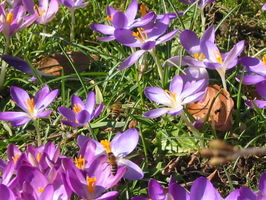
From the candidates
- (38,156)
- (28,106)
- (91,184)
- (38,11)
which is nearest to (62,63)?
(38,11)

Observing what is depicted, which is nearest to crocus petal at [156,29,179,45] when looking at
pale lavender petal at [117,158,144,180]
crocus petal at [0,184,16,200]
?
pale lavender petal at [117,158,144,180]

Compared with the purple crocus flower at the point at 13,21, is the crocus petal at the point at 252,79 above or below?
below

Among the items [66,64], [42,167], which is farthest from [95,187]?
[66,64]

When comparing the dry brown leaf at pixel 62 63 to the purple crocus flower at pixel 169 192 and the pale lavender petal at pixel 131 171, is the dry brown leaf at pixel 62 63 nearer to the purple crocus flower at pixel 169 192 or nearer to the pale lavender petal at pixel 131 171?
the pale lavender petal at pixel 131 171

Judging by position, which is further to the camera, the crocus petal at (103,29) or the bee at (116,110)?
the crocus petal at (103,29)

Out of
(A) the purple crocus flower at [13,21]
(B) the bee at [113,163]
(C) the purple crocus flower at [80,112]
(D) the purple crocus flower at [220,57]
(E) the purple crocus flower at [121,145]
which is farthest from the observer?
(A) the purple crocus flower at [13,21]

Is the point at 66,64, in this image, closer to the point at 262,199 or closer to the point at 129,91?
the point at 129,91

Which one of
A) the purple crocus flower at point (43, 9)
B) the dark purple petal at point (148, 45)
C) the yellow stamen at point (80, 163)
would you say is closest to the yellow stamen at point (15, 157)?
the yellow stamen at point (80, 163)
